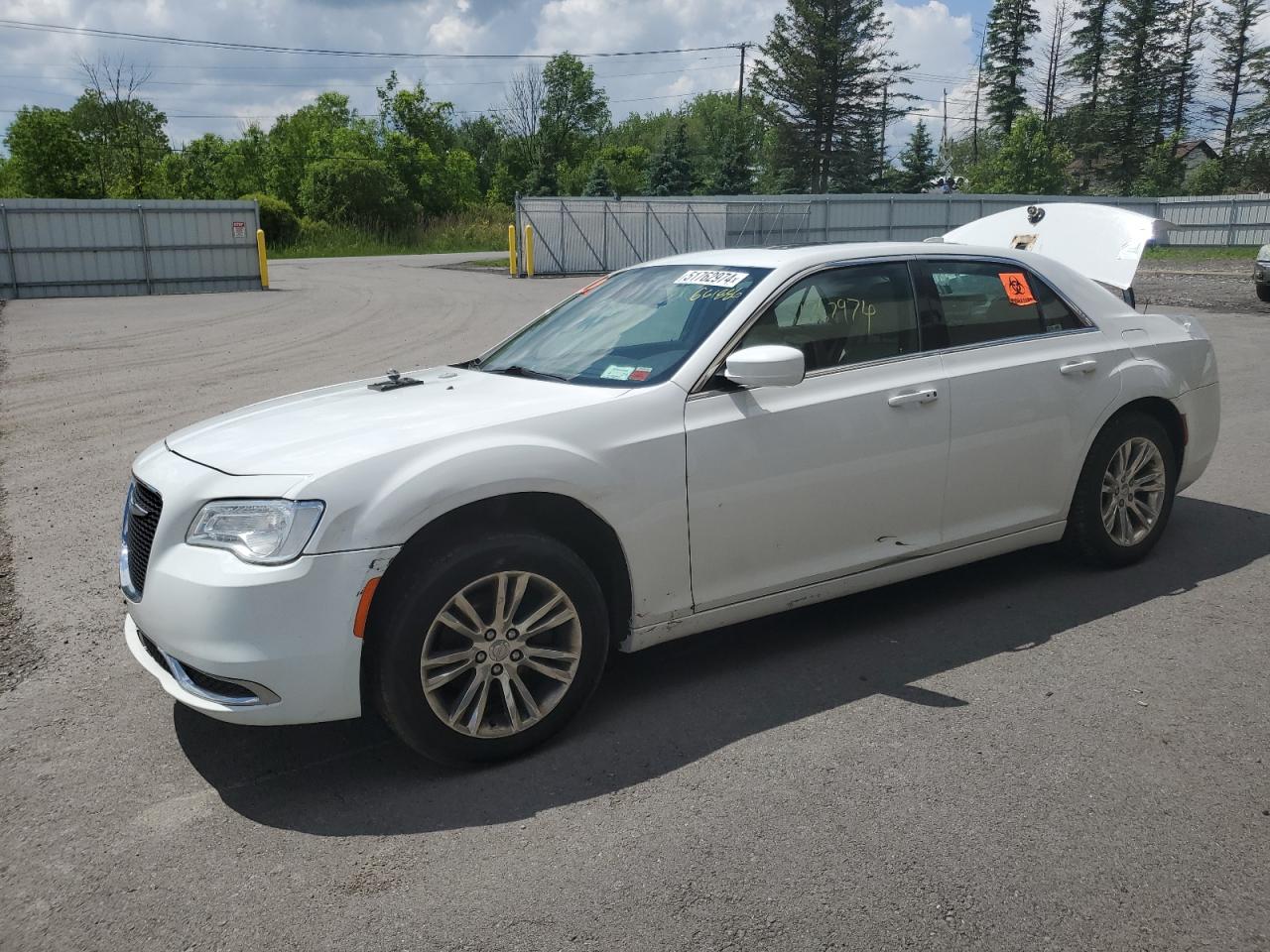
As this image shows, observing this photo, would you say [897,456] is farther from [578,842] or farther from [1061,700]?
[578,842]

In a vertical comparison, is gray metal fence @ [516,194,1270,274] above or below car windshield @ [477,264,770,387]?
above

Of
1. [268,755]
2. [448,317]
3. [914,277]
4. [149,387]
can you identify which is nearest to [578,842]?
[268,755]

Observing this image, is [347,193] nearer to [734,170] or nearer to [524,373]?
[734,170]

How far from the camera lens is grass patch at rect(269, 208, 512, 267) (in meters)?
47.1

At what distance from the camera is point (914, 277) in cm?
470

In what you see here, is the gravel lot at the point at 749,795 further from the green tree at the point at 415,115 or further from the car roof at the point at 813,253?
the green tree at the point at 415,115

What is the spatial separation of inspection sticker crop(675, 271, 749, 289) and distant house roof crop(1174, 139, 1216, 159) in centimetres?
7150

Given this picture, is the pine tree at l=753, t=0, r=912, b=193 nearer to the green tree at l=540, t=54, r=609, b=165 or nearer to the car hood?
the green tree at l=540, t=54, r=609, b=165

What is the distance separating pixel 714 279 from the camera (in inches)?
176

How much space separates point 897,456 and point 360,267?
110ft

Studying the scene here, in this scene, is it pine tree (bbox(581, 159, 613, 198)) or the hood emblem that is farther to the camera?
pine tree (bbox(581, 159, 613, 198))

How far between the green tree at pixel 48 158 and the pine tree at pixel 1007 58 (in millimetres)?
57087

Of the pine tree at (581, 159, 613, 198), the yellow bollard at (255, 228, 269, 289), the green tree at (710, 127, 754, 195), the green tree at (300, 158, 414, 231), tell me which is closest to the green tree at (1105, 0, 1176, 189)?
the green tree at (710, 127, 754, 195)

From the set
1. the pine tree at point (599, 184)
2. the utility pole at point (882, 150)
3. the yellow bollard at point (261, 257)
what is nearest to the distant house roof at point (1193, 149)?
the utility pole at point (882, 150)
